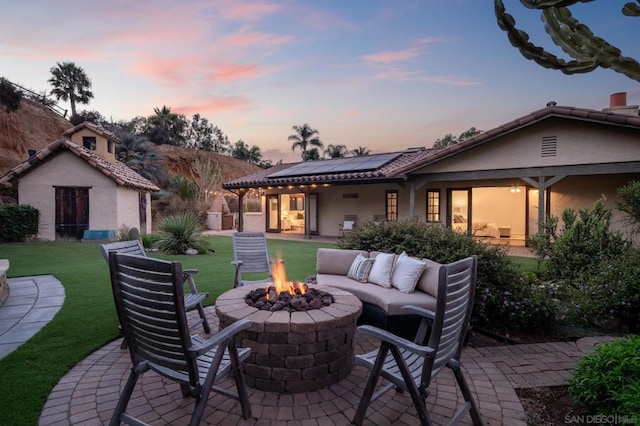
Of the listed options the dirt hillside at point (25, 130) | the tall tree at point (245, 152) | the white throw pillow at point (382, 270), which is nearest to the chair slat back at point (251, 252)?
the white throw pillow at point (382, 270)

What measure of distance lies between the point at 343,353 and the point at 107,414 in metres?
1.81

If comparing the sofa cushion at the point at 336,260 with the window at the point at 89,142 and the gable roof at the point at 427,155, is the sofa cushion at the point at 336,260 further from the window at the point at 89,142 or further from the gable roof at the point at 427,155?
the window at the point at 89,142

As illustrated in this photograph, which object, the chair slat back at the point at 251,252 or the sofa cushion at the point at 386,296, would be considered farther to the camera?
the chair slat back at the point at 251,252

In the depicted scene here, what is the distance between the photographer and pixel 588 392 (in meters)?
2.27

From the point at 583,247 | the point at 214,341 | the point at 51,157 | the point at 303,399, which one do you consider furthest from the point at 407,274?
the point at 51,157

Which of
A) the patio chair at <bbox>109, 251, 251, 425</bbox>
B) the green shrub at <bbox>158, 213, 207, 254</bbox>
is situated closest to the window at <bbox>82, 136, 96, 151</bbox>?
the green shrub at <bbox>158, 213, 207, 254</bbox>

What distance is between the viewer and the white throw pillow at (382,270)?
418cm

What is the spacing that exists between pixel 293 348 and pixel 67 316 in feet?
11.8

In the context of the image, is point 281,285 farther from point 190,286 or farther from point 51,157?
point 51,157

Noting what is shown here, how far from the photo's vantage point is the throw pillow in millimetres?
4495

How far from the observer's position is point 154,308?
1.89 metres

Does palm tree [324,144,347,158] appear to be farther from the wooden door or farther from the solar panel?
the wooden door

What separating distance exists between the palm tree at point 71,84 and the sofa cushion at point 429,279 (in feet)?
105

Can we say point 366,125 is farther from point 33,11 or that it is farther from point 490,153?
point 33,11
